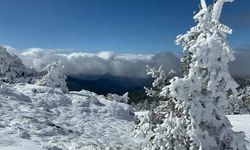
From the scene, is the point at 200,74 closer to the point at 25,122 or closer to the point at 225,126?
the point at 225,126

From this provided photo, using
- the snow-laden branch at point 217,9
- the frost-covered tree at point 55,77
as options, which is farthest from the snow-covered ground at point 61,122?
the frost-covered tree at point 55,77

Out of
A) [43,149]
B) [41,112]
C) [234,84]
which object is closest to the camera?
[234,84]

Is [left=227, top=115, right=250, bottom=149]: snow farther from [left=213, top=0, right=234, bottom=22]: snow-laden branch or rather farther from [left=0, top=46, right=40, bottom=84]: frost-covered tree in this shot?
[left=0, top=46, right=40, bottom=84]: frost-covered tree

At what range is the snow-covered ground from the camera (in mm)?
21016

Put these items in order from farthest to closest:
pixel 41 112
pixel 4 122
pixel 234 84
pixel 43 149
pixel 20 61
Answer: pixel 20 61, pixel 41 112, pixel 4 122, pixel 43 149, pixel 234 84

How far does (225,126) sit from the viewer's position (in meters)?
13.6

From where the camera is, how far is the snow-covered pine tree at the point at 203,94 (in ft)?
42.1

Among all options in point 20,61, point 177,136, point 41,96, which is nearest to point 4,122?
point 41,96

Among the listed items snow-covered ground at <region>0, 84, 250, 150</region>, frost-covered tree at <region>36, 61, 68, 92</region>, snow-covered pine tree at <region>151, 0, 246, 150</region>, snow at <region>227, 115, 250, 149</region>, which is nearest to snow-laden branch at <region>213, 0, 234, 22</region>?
snow-covered pine tree at <region>151, 0, 246, 150</region>

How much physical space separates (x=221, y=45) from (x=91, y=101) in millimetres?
21169

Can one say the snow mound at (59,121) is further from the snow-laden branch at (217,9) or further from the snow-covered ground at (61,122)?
the snow-laden branch at (217,9)

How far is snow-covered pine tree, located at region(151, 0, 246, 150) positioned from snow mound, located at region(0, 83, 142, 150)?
25.8 feet

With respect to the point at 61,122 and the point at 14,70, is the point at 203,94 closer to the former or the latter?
the point at 61,122

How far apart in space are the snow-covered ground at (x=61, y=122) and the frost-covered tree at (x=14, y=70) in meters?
26.0
